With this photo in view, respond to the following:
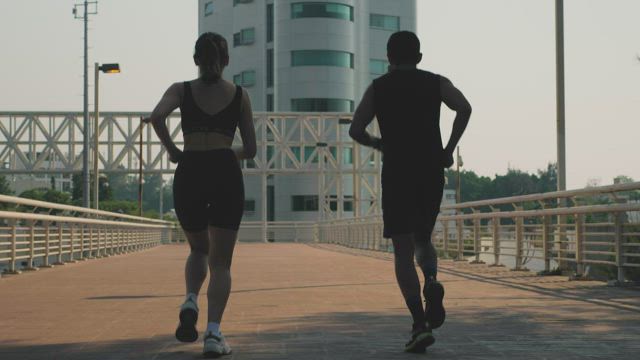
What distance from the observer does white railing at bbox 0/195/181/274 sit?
51.6 feet

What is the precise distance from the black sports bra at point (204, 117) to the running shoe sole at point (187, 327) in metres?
0.99

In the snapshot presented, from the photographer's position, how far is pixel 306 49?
260 feet

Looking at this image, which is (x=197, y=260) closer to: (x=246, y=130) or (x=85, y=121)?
(x=246, y=130)

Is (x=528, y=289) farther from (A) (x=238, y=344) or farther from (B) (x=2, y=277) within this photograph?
(B) (x=2, y=277)

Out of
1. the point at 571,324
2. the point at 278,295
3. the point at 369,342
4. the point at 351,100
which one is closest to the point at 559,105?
the point at 278,295

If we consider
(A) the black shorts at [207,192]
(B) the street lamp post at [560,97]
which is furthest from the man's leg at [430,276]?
(B) the street lamp post at [560,97]

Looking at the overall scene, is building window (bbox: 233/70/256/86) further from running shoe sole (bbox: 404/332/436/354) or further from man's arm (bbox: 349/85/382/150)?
running shoe sole (bbox: 404/332/436/354)

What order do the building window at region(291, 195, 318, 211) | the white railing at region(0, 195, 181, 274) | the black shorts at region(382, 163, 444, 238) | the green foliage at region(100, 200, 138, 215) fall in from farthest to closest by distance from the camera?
the green foliage at region(100, 200, 138, 215) → the building window at region(291, 195, 318, 211) → the white railing at region(0, 195, 181, 274) → the black shorts at region(382, 163, 444, 238)

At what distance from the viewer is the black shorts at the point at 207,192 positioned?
591 cm

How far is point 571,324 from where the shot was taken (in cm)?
762

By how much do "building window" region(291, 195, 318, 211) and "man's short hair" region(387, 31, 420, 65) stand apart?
73321mm

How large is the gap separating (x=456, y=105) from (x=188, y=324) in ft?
6.48

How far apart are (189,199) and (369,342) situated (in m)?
1.47

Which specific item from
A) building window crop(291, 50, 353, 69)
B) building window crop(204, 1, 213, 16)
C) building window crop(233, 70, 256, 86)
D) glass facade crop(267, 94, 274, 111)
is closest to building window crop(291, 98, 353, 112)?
building window crop(291, 50, 353, 69)
